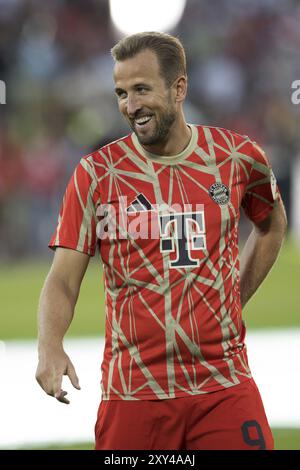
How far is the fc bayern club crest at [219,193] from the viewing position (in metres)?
3.97

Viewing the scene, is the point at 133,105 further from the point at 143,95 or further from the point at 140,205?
the point at 140,205

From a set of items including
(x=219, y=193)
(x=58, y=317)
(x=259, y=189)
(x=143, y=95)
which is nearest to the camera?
(x=58, y=317)

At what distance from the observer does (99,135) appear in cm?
1848

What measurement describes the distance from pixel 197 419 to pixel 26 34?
1573cm

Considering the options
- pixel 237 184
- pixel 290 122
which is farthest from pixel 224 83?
pixel 237 184

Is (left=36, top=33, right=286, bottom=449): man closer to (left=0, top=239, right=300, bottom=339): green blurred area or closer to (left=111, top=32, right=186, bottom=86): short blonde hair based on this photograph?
(left=111, top=32, right=186, bottom=86): short blonde hair

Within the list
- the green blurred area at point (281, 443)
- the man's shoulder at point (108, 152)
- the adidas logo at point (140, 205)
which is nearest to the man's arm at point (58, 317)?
the adidas logo at point (140, 205)

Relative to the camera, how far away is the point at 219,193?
13.1 feet

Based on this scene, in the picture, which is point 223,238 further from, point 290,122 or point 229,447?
point 290,122

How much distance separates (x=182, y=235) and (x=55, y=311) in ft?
1.81

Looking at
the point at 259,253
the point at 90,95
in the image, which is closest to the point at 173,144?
the point at 259,253

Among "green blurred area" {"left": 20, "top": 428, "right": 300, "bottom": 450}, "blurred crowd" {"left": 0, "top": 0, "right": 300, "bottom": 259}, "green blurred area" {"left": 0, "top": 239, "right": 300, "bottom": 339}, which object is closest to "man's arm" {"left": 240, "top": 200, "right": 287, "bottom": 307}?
"green blurred area" {"left": 20, "top": 428, "right": 300, "bottom": 450}

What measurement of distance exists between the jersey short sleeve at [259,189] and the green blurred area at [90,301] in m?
7.17

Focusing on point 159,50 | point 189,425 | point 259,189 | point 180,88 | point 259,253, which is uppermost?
point 159,50
